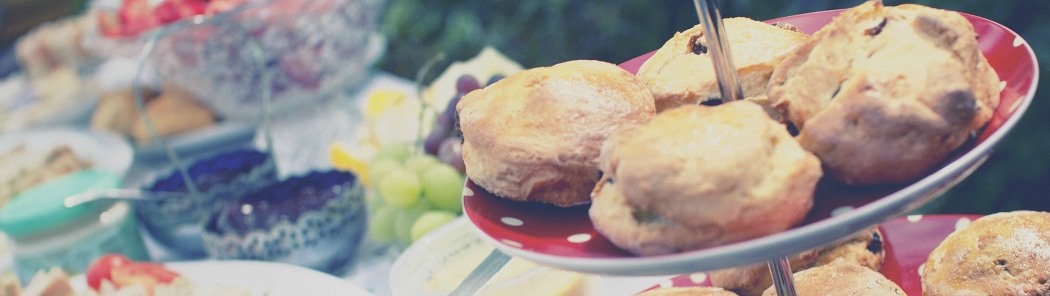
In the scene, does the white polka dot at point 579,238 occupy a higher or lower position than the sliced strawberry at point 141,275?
higher

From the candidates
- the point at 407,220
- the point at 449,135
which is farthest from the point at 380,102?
the point at 407,220

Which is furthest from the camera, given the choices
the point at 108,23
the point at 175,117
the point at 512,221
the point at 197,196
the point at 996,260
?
the point at 175,117

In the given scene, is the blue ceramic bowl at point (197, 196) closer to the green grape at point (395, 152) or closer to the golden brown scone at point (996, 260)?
the green grape at point (395, 152)

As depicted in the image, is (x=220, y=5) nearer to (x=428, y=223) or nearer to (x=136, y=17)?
(x=136, y=17)

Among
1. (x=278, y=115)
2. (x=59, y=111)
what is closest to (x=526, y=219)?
(x=278, y=115)

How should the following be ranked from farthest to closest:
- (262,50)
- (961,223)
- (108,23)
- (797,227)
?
1. (108,23)
2. (262,50)
3. (961,223)
4. (797,227)

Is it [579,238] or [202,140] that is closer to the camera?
[579,238]

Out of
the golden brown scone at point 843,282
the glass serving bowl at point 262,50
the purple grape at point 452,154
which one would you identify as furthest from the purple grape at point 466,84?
the golden brown scone at point 843,282

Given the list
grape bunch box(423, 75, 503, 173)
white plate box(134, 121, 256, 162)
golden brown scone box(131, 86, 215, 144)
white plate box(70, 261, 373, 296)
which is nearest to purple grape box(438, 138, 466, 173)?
grape bunch box(423, 75, 503, 173)
